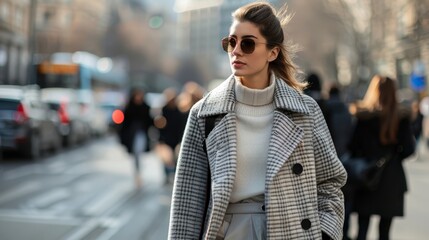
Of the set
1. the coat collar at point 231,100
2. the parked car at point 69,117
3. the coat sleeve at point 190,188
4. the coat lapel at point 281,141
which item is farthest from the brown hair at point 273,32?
the parked car at point 69,117

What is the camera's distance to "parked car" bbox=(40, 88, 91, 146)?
78.9 feet

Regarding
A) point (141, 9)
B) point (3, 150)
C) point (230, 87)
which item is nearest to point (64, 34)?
point (3, 150)

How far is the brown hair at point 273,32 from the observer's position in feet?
9.73

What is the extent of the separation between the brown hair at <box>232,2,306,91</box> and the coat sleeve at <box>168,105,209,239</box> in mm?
424

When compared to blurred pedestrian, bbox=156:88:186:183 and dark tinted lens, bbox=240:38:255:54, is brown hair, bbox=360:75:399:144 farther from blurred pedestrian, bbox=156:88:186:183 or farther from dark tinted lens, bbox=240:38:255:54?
blurred pedestrian, bbox=156:88:186:183

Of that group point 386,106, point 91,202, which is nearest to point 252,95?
point 386,106

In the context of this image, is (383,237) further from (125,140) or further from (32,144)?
(32,144)

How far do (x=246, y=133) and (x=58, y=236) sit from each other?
19.5ft

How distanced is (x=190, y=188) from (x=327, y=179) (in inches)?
22.2

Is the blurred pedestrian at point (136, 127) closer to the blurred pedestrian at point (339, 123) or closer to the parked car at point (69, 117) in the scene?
the blurred pedestrian at point (339, 123)

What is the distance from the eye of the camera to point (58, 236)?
27.6 feet

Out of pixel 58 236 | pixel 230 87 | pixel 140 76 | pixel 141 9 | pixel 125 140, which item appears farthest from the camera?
pixel 141 9

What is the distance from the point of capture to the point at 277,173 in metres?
2.78

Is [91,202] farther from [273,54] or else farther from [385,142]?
[273,54]
